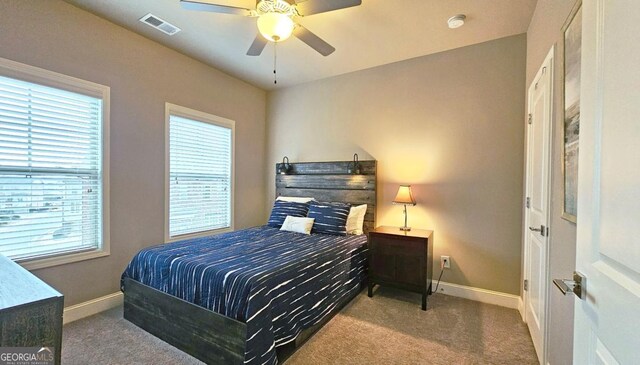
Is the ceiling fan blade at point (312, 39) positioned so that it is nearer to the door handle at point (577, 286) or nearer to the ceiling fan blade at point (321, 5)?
the ceiling fan blade at point (321, 5)

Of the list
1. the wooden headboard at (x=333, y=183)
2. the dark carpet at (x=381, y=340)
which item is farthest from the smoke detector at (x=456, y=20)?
the dark carpet at (x=381, y=340)

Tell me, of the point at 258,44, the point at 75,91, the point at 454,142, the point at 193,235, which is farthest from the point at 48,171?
the point at 454,142

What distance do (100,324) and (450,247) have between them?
3.55m

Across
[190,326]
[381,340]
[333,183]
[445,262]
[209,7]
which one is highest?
[209,7]

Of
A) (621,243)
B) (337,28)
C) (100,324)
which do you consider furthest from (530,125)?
(100,324)

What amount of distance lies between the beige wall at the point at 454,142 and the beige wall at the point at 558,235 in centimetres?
95

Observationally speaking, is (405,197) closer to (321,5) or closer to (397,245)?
(397,245)

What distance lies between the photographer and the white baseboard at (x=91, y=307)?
2381 millimetres

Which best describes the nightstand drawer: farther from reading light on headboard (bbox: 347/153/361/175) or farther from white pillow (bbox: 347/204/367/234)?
reading light on headboard (bbox: 347/153/361/175)

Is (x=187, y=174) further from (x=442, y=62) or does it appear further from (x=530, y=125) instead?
(x=530, y=125)

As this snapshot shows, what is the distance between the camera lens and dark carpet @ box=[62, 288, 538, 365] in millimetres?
1938

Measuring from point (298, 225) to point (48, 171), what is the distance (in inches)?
94.2

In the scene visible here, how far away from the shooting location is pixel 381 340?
218cm

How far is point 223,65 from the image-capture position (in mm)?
3564
